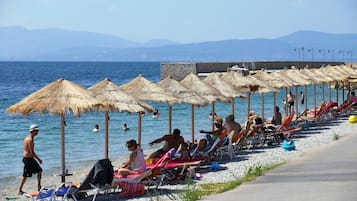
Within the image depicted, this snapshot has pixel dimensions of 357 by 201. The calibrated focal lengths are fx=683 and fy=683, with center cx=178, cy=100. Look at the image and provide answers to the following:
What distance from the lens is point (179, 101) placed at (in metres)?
13.4

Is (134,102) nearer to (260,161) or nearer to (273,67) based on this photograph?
(260,161)

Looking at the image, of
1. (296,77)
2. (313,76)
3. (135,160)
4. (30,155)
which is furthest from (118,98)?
(313,76)

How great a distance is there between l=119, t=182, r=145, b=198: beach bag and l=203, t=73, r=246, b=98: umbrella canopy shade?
5.90 m

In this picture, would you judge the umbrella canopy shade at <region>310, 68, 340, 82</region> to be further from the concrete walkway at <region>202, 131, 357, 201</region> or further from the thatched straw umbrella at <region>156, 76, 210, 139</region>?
the concrete walkway at <region>202, 131, 357, 201</region>

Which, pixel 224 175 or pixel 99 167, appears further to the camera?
pixel 224 175

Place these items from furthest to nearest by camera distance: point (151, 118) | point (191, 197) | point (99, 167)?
point (151, 118) → point (99, 167) → point (191, 197)

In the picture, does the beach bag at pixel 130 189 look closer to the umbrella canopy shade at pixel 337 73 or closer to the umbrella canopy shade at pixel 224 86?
the umbrella canopy shade at pixel 224 86

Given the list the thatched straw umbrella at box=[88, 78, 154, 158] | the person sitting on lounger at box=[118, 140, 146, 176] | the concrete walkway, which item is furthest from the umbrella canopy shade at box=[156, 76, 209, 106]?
the person sitting on lounger at box=[118, 140, 146, 176]

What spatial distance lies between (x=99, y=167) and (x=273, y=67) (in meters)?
55.6

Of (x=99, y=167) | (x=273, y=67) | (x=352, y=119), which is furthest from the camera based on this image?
(x=273, y=67)

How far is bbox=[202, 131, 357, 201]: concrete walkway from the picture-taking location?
805cm

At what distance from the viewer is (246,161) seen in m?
13.3

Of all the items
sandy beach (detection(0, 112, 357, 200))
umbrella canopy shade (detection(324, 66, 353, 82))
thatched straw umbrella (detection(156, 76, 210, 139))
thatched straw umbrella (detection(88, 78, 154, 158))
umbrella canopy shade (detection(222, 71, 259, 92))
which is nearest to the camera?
sandy beach (detection(0, 112, 357, 200))

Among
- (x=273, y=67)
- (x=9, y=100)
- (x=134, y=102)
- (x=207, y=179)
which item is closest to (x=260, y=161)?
(x=207, y=179)
